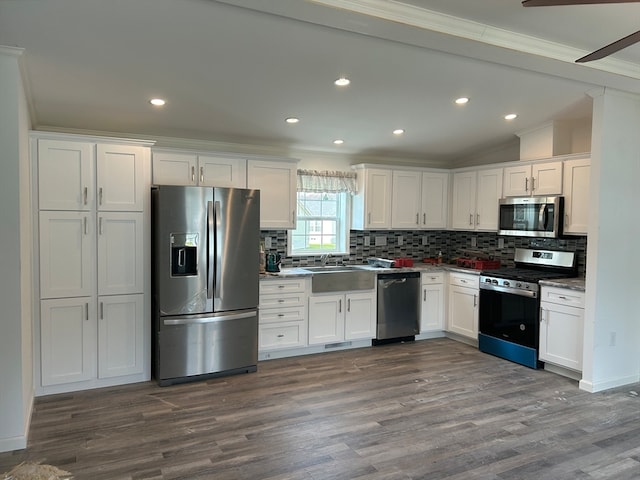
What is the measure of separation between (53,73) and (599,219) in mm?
4431

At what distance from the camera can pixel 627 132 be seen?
400 cm

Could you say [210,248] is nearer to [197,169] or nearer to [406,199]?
[197,169]

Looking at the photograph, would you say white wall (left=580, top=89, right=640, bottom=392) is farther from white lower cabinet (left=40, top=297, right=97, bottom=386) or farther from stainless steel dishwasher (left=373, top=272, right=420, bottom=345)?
white lower cabinet (left=40, top=297, right=97, bottom=386)

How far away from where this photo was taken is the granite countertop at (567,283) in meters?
4.10

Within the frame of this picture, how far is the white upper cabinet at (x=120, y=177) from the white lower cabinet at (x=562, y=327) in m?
3.85

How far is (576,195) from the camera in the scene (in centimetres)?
440

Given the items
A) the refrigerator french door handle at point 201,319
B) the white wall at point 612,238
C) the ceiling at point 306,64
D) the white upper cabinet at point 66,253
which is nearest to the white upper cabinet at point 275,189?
the ceiling at point 306,64

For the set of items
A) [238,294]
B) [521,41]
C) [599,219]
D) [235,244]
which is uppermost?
[521,41]

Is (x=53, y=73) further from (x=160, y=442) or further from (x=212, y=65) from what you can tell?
(x=160, y=442)

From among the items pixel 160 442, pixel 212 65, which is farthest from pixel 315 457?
pixel 212 65

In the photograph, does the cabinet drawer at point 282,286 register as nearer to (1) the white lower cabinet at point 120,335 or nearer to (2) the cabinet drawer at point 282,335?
(2) the cabinet drawer at point 282,335

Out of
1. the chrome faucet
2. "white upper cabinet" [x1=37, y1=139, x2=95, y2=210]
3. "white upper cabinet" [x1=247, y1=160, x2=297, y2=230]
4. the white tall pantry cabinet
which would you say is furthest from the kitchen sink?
"white upper cabinet" [x1=37, y1=139, x2=95, y2=210]

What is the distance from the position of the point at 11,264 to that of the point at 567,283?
14.6 ft

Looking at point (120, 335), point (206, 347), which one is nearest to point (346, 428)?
point (206, 347)
